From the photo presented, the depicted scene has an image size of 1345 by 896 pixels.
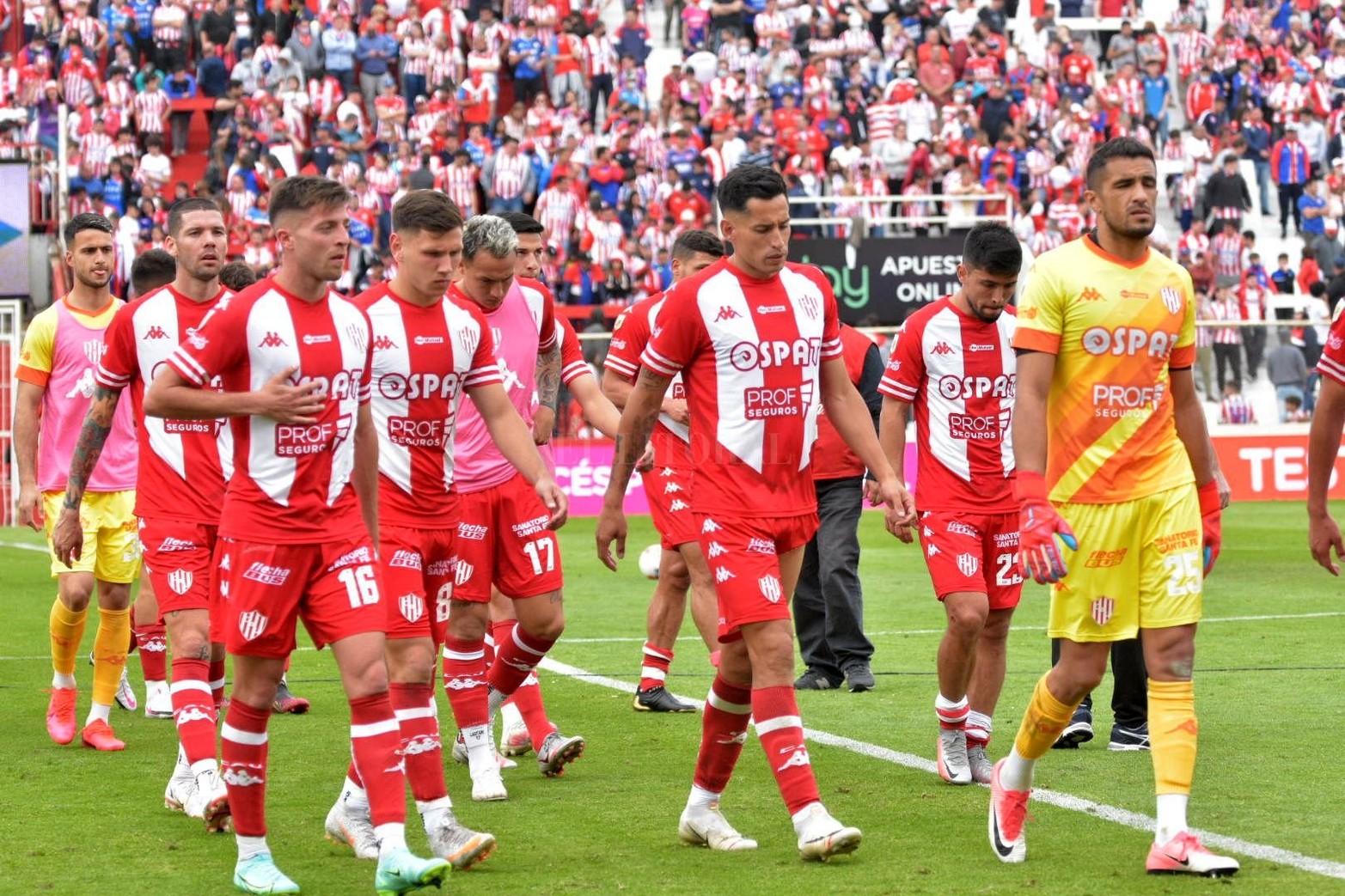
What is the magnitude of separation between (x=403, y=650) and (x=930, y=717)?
3.77 meters

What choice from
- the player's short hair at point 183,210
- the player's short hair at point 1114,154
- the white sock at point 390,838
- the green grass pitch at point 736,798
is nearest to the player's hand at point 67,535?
the green grass pitch at point 736,798

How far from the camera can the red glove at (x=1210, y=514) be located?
6582 millimetres

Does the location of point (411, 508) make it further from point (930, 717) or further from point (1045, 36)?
point (1045, 36)

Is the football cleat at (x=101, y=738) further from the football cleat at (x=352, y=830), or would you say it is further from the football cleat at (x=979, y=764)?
the football cleat at (x=979, y=764)

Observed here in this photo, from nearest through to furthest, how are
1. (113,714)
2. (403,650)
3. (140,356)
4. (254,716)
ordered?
(254,716) < (403,650) < (140,356) < (113,714)

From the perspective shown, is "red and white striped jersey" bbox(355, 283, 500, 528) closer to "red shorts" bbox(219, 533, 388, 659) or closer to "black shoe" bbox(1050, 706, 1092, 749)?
"red shorts" bbox(219, 533, 388, 659)

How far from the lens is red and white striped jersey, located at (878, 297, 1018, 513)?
828cm

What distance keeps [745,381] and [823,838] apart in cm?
163

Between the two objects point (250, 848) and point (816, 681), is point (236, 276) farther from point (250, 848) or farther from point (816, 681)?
point (816, 681)

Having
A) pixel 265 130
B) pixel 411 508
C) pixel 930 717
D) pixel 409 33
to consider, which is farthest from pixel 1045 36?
pixel 411 508

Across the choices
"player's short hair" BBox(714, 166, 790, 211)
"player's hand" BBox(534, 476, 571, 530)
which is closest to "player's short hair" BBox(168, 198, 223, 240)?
"player's hand" BBox(534, 476, 571, 530)

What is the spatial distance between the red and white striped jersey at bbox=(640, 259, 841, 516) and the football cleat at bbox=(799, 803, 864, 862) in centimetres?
109

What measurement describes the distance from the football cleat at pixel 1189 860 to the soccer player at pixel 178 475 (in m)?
3.63

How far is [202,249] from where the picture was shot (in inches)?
322
